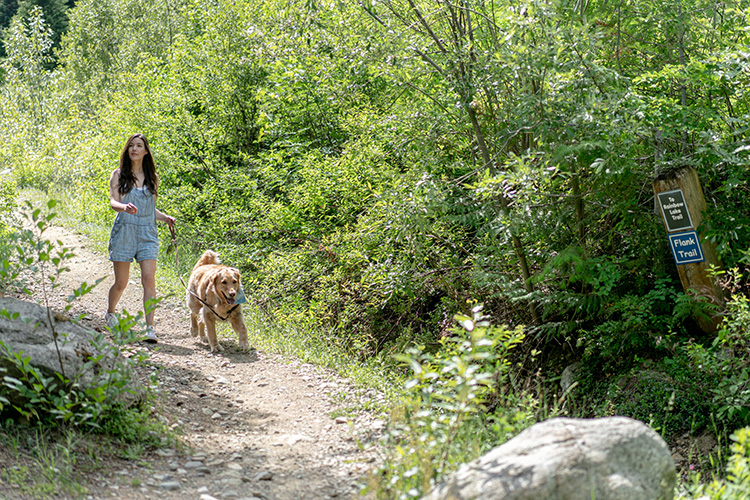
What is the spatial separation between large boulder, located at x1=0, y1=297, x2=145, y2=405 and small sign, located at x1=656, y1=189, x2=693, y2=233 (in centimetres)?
454

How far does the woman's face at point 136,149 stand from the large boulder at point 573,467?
17.4ft

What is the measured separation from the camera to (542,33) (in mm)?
4820

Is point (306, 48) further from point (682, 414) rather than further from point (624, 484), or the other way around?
point (624, 484)

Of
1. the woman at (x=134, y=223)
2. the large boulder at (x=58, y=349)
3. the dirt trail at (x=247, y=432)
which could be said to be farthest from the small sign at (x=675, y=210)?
the woman at (x=134, y=223)

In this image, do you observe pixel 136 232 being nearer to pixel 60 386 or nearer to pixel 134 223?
pixel 134 223

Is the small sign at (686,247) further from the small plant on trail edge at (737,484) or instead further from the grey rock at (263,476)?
the grey rock at (263,476)

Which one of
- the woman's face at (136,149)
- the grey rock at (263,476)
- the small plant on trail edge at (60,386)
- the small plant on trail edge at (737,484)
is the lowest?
the small plant on trail edge at (737,484)

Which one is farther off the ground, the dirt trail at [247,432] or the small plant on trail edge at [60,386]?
the small plant on trail edge at [60,386]

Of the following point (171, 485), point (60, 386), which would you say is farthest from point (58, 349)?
point (171, 485)

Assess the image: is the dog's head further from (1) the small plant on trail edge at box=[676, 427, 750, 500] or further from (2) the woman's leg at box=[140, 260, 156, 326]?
(1) the small plant on trail edge at box=[676, 427, 750, 500]

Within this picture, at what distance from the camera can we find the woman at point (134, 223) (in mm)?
6414

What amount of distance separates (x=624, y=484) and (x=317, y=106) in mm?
9582

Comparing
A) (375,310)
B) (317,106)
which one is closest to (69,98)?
(317,106)

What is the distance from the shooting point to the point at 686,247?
5.10 meters
